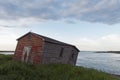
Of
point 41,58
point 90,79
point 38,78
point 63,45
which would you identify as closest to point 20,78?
point 38,78

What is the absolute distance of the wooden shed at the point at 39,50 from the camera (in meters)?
30.8

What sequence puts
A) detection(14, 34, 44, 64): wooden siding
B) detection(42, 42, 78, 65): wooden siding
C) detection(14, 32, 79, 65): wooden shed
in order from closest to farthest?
detection(14, 32, 79, 65): wooden shed, detection(14, 34, 44, 64): wooden siding, detection(42, 42, 78, 65): wooden siding

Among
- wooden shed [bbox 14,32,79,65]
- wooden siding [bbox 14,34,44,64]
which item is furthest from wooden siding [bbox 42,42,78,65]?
wooden siding [bbox 14,34,44,64]

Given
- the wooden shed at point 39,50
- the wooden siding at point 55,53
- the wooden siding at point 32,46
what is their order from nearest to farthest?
the wooden shed at point 39,50
the wooden siding at point 32,46
the wooden siding at point 55,53

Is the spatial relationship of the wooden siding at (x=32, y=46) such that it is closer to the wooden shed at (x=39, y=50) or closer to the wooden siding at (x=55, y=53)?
the wooden shed at (x=39, y=50)

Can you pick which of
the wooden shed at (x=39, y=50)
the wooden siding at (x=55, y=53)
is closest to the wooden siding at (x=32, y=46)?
the wooden shed at (x=39, y=50)

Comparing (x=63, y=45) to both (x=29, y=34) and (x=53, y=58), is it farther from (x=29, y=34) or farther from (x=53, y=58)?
(x=29, y=34)

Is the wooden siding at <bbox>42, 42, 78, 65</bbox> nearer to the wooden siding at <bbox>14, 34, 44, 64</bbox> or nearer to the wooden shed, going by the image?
the wooden shed

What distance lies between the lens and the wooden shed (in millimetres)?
30797

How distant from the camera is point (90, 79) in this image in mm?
21203

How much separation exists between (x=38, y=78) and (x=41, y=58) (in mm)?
11342

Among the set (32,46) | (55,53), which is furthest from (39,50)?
(55,53)

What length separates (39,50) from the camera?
30.9 m

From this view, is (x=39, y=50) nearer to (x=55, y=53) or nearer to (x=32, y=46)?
(x=32, y=46)
